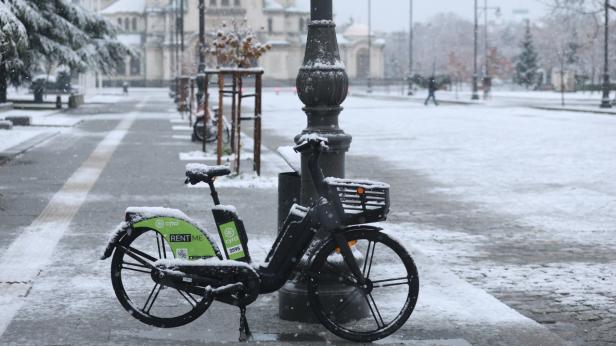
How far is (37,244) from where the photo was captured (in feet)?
30.8

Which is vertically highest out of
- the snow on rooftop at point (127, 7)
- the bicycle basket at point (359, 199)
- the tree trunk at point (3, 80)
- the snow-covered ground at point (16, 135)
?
the snow on rooftop at point (127, 7)

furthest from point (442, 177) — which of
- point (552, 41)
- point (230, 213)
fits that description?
point (552, 41)

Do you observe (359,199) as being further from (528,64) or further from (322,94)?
(528,64)

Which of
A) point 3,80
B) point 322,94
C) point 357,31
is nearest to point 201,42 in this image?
point 3,80

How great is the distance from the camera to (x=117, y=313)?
670 centimetres

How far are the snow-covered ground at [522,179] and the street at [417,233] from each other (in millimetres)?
34

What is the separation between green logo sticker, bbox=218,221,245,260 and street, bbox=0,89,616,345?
50 centimetres

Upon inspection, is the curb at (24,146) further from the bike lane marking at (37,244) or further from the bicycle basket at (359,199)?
the bicycle basket at (359,199)

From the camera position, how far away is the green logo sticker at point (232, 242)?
6.09m

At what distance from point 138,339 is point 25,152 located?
52.0 ft

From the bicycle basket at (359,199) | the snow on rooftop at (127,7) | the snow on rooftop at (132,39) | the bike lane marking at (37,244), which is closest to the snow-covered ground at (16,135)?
the bike lane marking at (37,244)

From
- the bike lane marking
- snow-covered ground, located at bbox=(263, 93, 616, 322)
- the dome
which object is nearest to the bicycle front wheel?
snow-covered ground, located at bbox=(263, 93, 616, 322)

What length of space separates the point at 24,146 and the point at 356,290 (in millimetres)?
17182

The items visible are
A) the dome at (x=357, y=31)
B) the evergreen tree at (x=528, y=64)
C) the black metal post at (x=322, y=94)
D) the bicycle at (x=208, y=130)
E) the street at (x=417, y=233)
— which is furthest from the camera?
the dome at (x=357, y=31)
